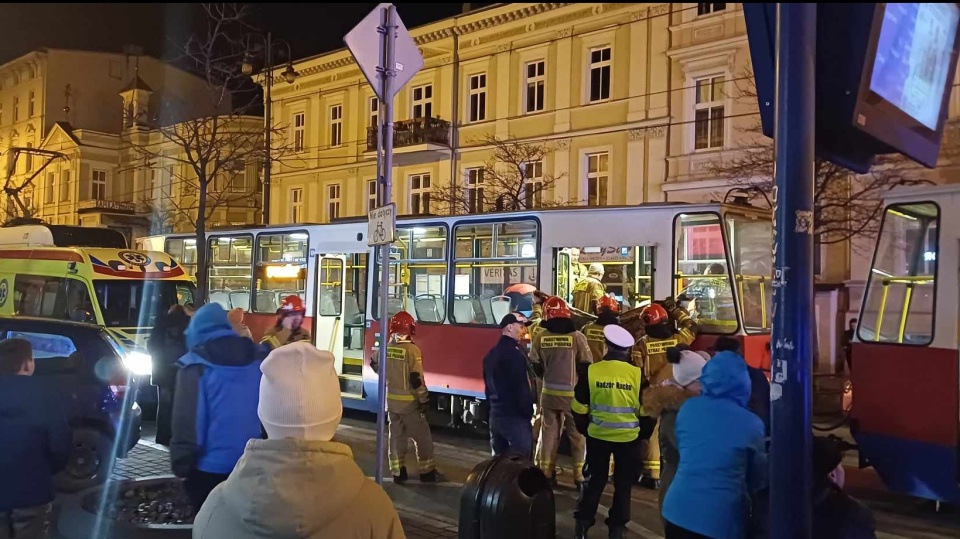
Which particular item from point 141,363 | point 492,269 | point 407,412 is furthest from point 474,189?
point 407,412

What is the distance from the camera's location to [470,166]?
1117 inches

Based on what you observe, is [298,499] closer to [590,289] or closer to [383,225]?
[383,225]

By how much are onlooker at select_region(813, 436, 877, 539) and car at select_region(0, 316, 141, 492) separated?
7003 millimetres

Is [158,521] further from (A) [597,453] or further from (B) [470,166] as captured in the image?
(B) [470,166]

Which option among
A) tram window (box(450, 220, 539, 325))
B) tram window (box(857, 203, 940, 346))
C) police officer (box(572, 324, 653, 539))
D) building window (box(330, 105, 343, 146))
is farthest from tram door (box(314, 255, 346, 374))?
building window (box(330, 105, 343, 146))

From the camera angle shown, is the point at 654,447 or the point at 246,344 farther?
the point at 654,447

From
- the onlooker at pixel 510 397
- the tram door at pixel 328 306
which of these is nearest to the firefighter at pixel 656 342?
the onlooker at pixel 510 397

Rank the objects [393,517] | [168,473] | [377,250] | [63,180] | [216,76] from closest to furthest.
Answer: [393,517] < [168,473] < [377,250] < [216,76] < [63,180]

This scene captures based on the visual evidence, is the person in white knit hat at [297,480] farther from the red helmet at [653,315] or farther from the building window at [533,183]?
the building window at [533,183]

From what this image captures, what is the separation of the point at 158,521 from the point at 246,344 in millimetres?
2888

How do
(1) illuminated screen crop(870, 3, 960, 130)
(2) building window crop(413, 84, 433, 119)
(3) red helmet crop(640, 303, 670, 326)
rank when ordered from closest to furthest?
(1) illuminated screen crop(870, 3, 960, 130) → (3) red helmet crop(640, 303, 670, 326) → (2) building window crop(413, 84, 433, 119)

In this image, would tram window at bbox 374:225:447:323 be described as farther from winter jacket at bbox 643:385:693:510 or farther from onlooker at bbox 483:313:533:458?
winter jacket at bbox 643:385:693:510

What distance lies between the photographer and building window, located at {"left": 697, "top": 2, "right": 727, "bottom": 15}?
22.3m

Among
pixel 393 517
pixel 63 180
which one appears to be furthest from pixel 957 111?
pixel 63 180
